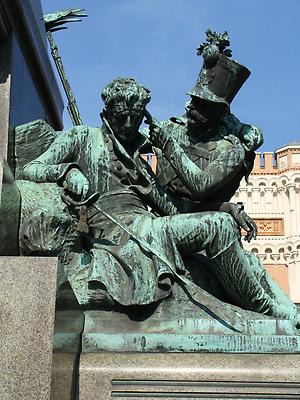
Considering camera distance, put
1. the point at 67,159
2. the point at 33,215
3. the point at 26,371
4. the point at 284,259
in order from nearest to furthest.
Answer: the point at 26,371 → the point at 33,215 → the point at 67,159 → the point at 284,259

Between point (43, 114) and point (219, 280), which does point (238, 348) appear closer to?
point (219, 280)

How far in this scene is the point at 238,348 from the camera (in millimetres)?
2623

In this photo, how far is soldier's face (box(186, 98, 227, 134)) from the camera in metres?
3.30

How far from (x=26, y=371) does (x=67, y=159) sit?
1.21 m

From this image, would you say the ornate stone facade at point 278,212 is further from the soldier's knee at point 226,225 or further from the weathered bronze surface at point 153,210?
the soldier's knee at point 226,225

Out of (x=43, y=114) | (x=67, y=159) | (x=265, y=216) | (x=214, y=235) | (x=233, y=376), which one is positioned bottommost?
(x=233, y=376)

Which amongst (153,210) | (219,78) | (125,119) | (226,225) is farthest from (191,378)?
(219,78)

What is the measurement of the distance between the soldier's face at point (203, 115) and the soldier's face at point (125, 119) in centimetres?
32

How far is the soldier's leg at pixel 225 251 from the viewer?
2795mm

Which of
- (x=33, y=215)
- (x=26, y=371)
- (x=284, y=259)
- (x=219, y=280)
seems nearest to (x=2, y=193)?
(x=33, y=215)

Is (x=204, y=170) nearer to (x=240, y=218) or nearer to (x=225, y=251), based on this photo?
(x=240, y=218)

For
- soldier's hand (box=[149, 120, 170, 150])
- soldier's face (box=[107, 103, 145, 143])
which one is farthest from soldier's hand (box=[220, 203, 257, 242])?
soldier's face (box=[107, 103, 145, 143])

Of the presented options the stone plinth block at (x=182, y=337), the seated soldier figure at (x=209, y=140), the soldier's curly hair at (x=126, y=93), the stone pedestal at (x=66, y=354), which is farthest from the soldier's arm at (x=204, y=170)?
the stone pedestal at (x=66, y=354)

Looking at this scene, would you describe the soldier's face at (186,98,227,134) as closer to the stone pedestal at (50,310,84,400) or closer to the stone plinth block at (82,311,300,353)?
the stone plinth block at (82,311,300,353)
